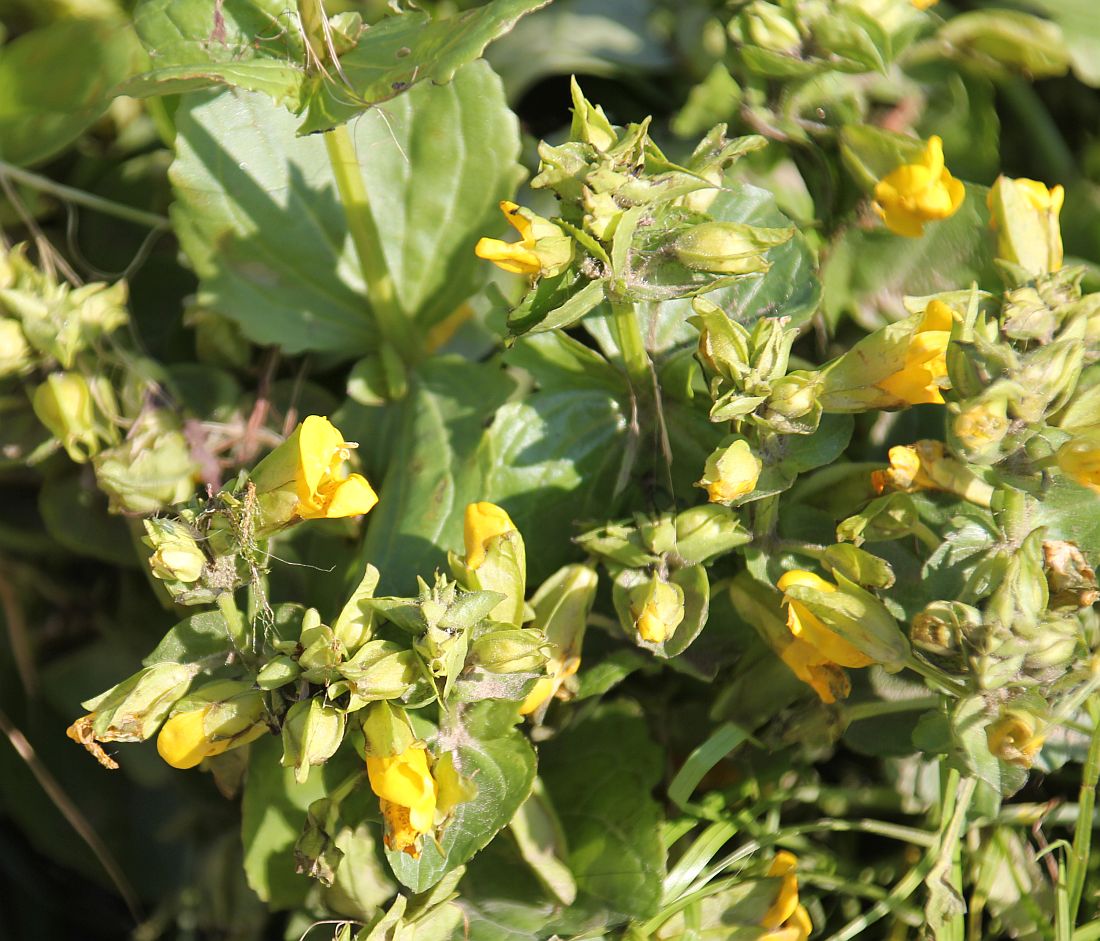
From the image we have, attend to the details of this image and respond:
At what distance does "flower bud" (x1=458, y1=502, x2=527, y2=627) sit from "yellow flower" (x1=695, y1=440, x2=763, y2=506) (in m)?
0.15

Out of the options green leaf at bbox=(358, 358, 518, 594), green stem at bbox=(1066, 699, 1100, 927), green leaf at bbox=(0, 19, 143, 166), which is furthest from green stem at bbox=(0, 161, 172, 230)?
green stem at bbox=(1066, 699, 1100, 927)

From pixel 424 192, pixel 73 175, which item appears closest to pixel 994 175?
pixel 424 192

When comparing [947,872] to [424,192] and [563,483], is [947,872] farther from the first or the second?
[424,192]

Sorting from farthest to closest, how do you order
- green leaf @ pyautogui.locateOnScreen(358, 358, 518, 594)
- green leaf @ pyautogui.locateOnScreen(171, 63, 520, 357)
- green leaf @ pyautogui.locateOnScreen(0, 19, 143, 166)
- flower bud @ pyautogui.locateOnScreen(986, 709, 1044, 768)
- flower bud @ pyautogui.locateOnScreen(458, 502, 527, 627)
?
green leaf @ pyautogui.locateOnScreen(0, 19, 143, 166), green leaf @ pyautogui.locateOnScreen(171, 63, 520, 357), green leaf @ pyautogui.locateOnScreen(358, 358, 518, 594), flower bud @ pyautogui.locateOnScreen(458, 502, 527, 627), flower bud @ pyautogui.locateOnScreen(986, 709, 1044, 768)

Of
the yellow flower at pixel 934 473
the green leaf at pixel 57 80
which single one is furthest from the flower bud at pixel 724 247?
the green leaf at pixel 57 80

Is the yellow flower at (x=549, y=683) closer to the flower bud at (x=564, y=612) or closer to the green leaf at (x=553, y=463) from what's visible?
the flower bud at (x=564, y=612)

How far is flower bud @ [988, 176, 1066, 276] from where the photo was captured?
86 centimetres

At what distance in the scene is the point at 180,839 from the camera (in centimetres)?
128

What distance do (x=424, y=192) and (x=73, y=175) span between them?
1.51 ft

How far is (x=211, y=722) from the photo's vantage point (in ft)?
2.47

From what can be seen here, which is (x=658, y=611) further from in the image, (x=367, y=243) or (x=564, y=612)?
(x=367, y=243)

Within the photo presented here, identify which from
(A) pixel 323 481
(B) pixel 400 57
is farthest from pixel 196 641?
(B) pixel 400 57

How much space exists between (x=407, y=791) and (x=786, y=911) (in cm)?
34

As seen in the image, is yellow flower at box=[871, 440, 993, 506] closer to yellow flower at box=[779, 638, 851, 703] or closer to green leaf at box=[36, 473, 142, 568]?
yellow flower at box=[779, 638, 851, 703]
